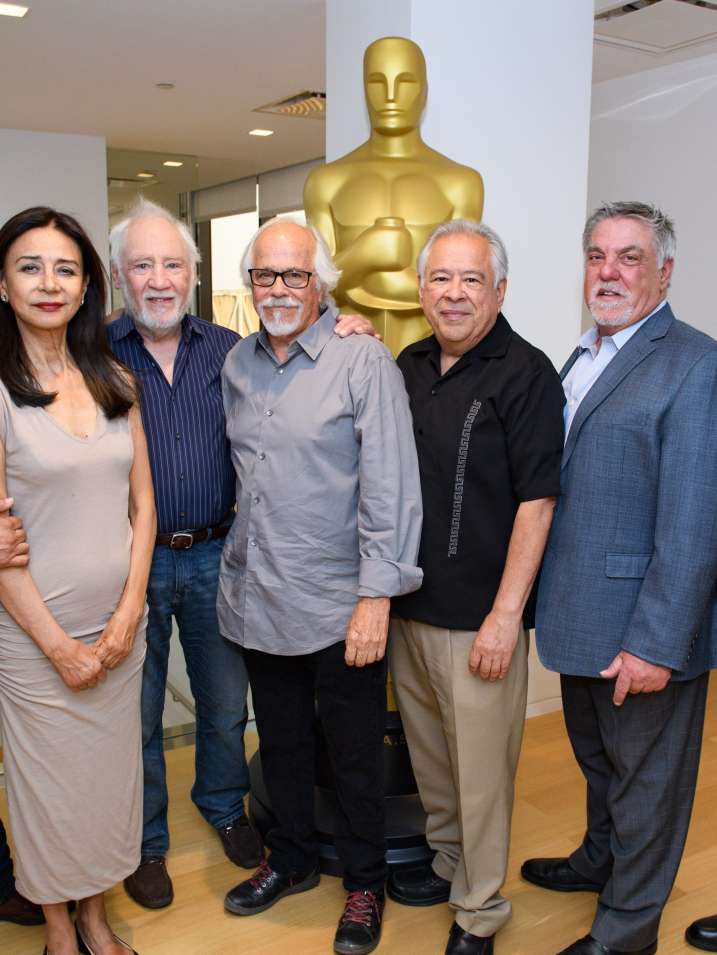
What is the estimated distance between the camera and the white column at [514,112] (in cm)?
287

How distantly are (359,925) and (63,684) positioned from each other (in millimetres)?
863

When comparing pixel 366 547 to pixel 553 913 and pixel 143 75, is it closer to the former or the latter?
pixel 553 913

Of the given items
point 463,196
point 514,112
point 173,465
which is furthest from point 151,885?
point 514,112

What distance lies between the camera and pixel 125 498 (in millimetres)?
1852

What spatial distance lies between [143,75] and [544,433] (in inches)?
161

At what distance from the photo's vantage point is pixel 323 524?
193 centimetres

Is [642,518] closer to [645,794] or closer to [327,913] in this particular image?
[645,794]

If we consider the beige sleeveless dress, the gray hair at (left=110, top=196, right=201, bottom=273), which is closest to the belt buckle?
the beige sleeveless dress

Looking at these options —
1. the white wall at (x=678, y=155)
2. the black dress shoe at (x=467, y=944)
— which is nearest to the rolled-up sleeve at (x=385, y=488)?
the black dress shoe at (x=467, y=944)

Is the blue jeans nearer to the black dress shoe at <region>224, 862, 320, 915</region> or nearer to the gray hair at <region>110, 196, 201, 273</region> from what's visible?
the black dress shoe at <region>224, 862, 320, 915</region>

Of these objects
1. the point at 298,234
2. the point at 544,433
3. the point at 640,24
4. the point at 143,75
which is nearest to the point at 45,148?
the point at 143,75

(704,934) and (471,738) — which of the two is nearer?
(471,738)

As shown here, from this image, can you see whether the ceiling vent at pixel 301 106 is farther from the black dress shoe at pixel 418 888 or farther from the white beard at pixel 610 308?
the black dress shoe at pixel 418 888

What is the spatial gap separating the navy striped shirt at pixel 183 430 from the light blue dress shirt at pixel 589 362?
79 centimetres
